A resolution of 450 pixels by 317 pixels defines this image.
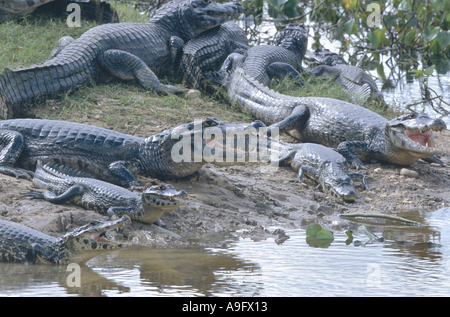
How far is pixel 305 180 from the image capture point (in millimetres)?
5500

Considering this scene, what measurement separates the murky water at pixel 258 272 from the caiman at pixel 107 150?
1008mm

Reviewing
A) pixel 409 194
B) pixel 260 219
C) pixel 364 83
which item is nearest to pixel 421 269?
pixel 260 219

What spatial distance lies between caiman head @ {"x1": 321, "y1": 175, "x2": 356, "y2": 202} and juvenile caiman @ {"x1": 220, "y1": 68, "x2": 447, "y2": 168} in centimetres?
79

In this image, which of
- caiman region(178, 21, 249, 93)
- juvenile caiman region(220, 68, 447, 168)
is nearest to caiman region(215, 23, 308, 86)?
caiman region(178, 21, 249, 93)

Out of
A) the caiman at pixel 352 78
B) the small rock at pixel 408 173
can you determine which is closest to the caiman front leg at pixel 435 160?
the small rock at pixel 408 173

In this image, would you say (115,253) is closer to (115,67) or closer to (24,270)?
(24,270)

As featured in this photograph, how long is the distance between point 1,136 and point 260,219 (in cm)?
228

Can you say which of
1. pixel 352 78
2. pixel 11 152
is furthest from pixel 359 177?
pixel 352 78

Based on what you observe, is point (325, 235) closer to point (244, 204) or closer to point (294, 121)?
point (244, 204)

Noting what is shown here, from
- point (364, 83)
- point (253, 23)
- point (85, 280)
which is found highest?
point (253, 23)

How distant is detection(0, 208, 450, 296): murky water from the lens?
9.16 ft

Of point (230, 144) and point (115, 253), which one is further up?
point (230, 144)

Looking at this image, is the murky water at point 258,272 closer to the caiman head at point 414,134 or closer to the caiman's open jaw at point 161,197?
the caiman's open jaw at point 161,197

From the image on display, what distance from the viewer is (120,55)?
22.4 feet
